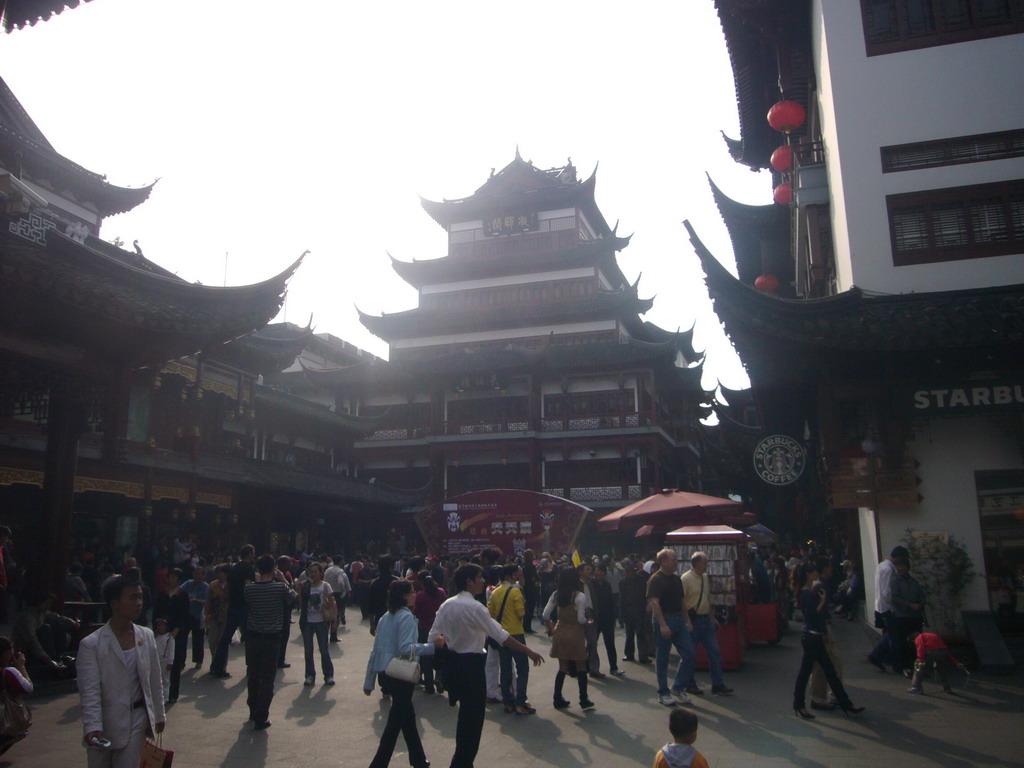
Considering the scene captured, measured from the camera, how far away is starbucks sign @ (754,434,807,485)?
12.3 m

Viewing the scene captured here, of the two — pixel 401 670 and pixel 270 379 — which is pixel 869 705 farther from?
pixel 270 379

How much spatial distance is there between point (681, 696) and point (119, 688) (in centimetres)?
550

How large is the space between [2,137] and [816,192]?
14763 mm

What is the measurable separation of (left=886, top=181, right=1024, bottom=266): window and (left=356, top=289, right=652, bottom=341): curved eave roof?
89.2ft

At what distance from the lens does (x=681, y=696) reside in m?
8.05

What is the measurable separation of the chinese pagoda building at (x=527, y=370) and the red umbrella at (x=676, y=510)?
2110 cm

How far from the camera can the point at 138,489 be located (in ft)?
62.4

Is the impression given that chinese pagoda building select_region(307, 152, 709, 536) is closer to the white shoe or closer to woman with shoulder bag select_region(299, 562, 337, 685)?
woman with shoulder bag select_region(299, 562, 337, 685)

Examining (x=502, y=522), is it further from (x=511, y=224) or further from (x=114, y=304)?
(x=511, y=224)

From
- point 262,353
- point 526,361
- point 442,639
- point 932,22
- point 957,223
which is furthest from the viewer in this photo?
point 526,361

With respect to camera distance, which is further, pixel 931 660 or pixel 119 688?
pixel 931 660

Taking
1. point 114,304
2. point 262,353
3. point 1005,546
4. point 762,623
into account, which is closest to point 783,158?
point 1005,546

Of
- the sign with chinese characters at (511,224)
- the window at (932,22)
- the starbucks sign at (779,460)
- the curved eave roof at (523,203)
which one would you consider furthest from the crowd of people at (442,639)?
the curved eave roof at (523,203)

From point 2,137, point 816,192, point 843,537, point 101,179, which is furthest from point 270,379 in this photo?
point 816,192
